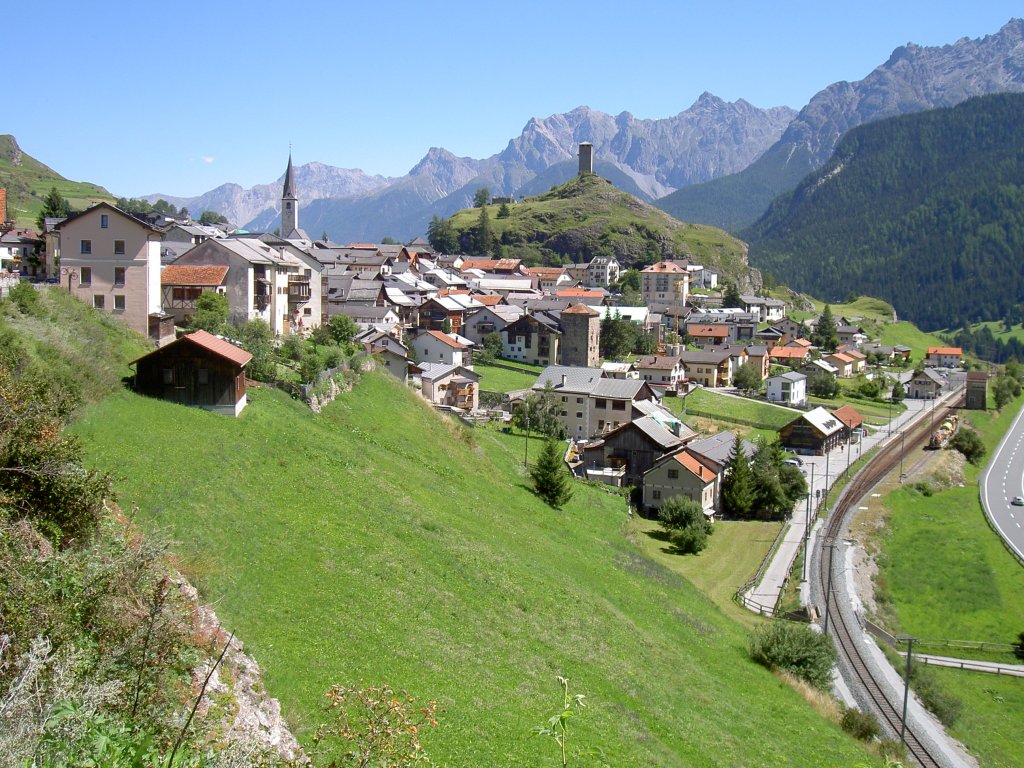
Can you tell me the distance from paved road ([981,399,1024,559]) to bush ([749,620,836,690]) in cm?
3431

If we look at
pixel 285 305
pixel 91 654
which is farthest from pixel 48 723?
pixel 285 305

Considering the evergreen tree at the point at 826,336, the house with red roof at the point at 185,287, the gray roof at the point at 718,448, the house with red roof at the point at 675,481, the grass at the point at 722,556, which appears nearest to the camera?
the grass at the point at 722,556

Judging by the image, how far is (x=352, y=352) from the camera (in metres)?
44.8

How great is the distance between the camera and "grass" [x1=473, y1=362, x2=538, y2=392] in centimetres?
7125

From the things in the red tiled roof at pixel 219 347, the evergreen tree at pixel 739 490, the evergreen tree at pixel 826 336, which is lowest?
the evergreen tree at pixel 739 490

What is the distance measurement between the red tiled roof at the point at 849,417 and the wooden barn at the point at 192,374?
68.6 metres

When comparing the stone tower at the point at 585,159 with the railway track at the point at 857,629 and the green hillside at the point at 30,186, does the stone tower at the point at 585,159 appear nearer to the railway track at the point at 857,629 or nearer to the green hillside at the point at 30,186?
the green hillside at the point at 30,186

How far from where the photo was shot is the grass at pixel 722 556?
3978 cm

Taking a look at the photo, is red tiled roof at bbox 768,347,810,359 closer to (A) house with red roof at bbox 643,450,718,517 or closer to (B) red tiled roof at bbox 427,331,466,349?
(B) red tiled roof at bbox 427,331,466,349

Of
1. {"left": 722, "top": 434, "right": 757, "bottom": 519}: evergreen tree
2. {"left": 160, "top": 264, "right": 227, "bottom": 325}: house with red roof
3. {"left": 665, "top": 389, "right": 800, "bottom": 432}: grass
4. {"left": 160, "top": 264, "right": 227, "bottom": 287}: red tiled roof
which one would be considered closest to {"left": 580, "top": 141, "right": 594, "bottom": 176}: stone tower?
{"left": 665, "top": 389, "right": 800, "bottom": 432}: grass

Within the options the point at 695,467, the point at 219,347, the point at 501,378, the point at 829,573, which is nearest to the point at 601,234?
the point at 501,378

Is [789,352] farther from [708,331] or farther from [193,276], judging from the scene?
[193,276]

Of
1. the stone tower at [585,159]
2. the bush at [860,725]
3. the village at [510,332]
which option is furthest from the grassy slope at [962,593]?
the stone tower at [585,159]

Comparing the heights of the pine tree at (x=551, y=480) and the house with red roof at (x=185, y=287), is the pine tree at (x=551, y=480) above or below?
below
